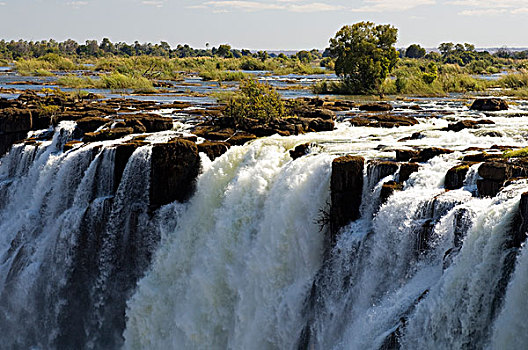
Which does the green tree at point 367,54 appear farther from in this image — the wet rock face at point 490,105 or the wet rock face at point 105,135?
the wet rock face at point 105,135

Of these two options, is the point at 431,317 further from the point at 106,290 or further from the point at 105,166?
the point at 105,166

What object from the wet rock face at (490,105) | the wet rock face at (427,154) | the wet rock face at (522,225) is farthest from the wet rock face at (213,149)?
the wet rock face at (490,105)

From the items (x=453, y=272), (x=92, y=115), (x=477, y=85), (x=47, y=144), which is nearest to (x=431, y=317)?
(x=453, y=272)

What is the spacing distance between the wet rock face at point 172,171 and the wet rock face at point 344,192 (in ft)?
18.0

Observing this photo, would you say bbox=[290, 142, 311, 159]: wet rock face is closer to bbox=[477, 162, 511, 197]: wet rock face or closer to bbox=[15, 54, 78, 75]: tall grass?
bbox=[477, 162, 511, 197]: wet rock face

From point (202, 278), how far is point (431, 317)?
7.73m

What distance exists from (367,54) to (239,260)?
30.0 metres

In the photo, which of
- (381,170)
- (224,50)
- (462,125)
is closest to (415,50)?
(224,50)

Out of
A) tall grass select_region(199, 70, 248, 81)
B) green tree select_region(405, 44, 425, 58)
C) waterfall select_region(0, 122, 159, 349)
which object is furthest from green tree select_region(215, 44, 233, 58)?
waterfall select_region(0, 122, 159, 349)

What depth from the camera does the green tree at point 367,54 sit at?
145 feet

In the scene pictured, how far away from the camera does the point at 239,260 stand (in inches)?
694

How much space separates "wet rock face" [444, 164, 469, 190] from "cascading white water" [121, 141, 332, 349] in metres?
3.07

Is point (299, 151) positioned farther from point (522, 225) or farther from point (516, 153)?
point (522, 225)

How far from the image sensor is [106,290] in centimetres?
2022
